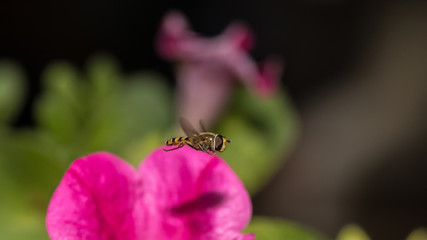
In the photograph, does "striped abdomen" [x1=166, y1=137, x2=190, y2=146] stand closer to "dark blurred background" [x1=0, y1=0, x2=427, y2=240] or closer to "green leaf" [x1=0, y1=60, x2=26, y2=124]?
"green leaf" [x1=0, y1=60, x2=26, y2=124]

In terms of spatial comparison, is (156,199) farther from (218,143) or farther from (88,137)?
→ (88,137)

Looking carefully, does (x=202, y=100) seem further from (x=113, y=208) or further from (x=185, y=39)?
(x=113, y=208)

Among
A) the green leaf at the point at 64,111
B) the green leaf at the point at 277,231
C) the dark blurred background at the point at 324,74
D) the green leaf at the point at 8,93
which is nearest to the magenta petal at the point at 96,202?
the green leaf at the point at 277,231

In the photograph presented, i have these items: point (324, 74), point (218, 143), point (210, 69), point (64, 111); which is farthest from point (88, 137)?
point (324, 74)

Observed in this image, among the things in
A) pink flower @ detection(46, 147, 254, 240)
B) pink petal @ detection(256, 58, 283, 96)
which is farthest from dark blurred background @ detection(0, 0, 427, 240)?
pink flower @ detection(46, 147, 254, 240)

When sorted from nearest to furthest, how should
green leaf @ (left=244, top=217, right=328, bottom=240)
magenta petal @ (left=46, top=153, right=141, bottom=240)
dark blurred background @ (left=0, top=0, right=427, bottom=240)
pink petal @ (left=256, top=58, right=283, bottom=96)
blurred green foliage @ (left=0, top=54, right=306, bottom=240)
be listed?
magenta petal @ (left=46, top=153, right=141, bottom=240), green leaf @ (left=244, top=217, right=328, bottom=240), blurred green foliage @ (left=0, top=54, right=306, bottom=240), pink petal @ (left=256, top=58, right=283, bottom=96), dark blurred background @ (left=0, top=0, right=427, bottom=240)

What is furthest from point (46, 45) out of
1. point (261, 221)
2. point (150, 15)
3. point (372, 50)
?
point (261, 221)
